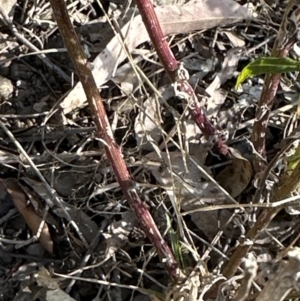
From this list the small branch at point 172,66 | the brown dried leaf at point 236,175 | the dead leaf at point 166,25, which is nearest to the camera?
the small branch at point 172,66

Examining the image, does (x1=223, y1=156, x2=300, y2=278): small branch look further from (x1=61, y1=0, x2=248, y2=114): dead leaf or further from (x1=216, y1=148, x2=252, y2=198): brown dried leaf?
(x1=61, y1=0, x2=248, y2=114): dead leaf

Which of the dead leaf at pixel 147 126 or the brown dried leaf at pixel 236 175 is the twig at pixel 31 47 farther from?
the brown dried leaf at pixel 236 175

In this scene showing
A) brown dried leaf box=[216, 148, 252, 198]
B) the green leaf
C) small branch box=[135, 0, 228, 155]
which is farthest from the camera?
brown dried leaf box=[216, 148, 252, 198]

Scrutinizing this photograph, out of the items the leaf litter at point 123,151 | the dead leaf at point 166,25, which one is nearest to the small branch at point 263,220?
the leaf litter at point 123,151

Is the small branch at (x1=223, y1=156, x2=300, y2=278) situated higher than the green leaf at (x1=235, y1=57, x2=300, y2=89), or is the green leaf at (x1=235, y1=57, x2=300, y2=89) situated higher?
the green leaf at (x1=235, y1=57, x2=300, y2=89)

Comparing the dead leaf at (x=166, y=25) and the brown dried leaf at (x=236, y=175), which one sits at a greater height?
the dead leaf at (x=166, y=25)

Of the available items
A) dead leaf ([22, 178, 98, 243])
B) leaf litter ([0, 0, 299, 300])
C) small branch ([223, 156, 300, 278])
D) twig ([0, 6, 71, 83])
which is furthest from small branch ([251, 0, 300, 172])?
twig ([0, 6, 71, 83])
